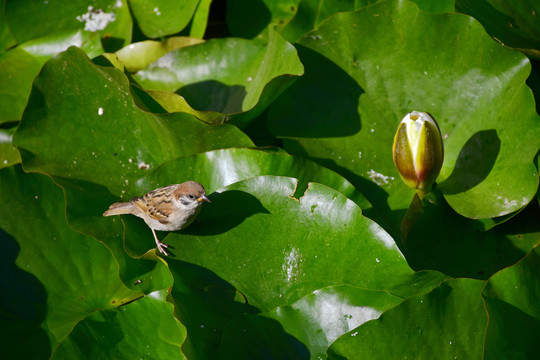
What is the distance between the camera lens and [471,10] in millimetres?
2701

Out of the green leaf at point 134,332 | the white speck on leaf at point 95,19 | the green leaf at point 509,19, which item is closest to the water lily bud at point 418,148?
the green leaf at point 509,19

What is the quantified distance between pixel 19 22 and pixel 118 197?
1.36 m

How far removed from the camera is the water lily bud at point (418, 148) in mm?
2219

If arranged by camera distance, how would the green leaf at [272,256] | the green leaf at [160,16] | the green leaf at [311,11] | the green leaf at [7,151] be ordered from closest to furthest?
the green leaf at [272,256], the green leaf at [7,151], the green leaf at [311,11], the green leaf at [160,16]

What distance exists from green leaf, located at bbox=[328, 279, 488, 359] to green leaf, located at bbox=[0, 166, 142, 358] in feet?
3.79

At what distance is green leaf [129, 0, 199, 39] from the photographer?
3.25 metres

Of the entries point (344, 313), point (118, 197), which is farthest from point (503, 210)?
point (118, 197)

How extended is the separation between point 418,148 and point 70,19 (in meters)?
2.15

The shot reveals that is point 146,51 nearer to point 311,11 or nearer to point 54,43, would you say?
point 54,43

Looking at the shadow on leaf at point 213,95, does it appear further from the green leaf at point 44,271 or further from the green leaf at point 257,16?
the green leaf at point 44,271

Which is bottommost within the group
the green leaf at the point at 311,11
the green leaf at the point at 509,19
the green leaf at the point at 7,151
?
the green leaf at the point at 7,151

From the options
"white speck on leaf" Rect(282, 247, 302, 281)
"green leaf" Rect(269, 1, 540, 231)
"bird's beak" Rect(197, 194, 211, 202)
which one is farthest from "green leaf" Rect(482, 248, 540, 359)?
"bird's beak" Rect(197, 194, 211, 202)

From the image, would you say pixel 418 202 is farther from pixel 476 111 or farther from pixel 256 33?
pixel 256 33

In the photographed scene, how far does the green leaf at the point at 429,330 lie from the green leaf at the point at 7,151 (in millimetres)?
1979
